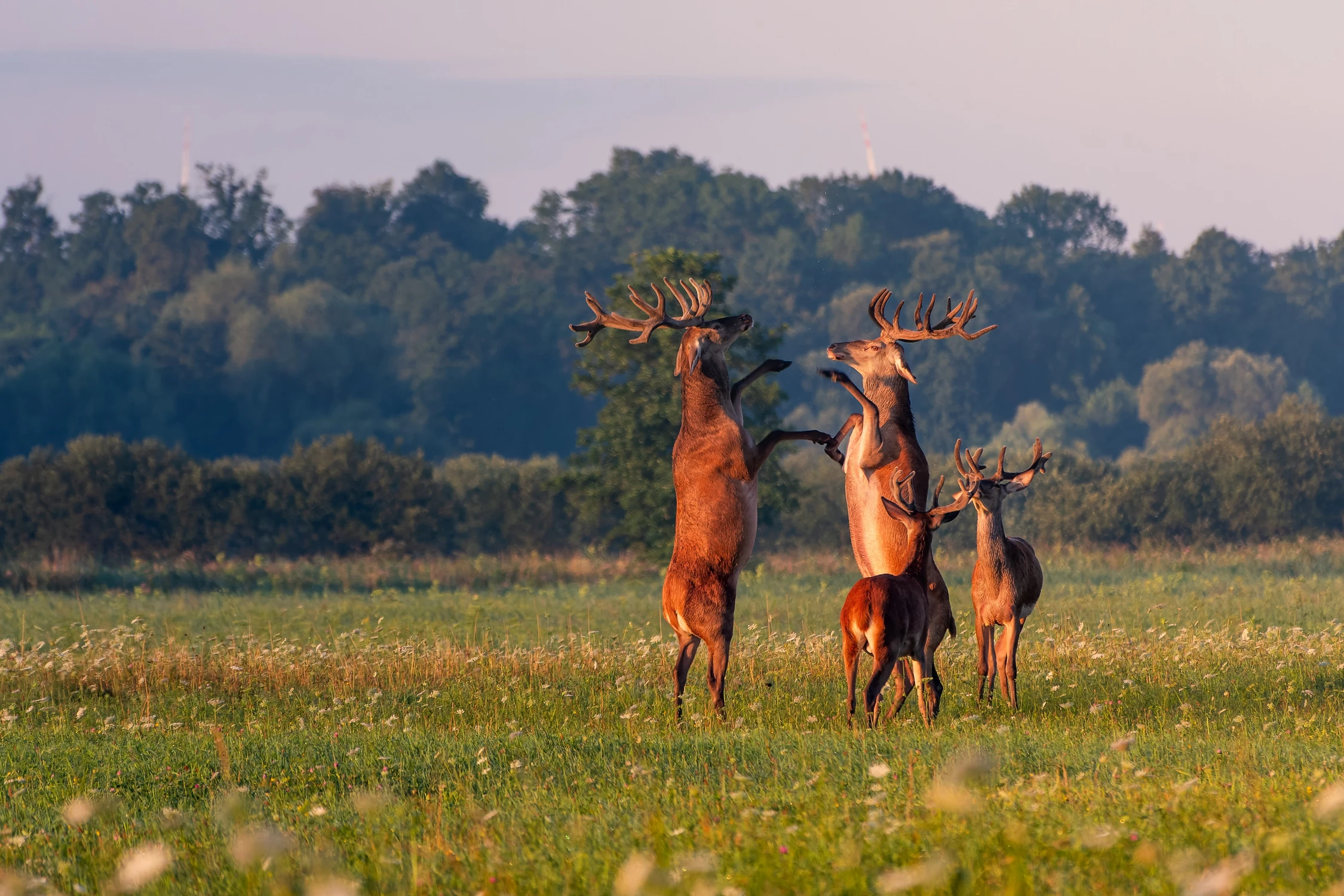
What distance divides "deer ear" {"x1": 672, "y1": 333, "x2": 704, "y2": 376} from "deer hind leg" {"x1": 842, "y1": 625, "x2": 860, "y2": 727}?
2.39m

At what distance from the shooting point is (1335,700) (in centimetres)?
1171

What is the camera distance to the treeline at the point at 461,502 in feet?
138

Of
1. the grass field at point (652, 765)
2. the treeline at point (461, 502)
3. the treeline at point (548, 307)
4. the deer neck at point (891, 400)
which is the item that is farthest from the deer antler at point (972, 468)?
the treeline at point (548, 307)

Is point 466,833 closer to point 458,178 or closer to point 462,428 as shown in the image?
point 462,428

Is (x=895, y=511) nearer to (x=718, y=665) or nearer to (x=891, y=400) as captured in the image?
(x=891, y=400)

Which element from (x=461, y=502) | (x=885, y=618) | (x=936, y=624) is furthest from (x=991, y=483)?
(x=461, y=502)

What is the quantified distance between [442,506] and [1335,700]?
3498 cm

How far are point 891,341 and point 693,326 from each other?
175 cm

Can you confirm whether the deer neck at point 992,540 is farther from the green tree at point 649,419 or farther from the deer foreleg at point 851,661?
the green tree at point 649,419

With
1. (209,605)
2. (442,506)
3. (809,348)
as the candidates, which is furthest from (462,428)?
(209,605)

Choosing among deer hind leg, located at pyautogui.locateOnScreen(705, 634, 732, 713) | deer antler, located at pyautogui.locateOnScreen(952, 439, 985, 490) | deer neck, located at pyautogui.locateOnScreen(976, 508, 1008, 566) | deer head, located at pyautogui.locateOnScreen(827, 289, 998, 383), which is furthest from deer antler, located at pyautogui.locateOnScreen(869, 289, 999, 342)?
deer hind leg, located at pyautogui.locateOnScreen(705, 634, 732, 713)

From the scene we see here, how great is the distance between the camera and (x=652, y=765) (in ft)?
30.0

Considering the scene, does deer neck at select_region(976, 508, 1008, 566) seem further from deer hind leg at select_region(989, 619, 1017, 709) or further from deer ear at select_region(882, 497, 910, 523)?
deer ear at select_region(882, 497, 910, 523)

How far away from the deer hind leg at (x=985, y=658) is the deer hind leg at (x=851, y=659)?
1990mm
